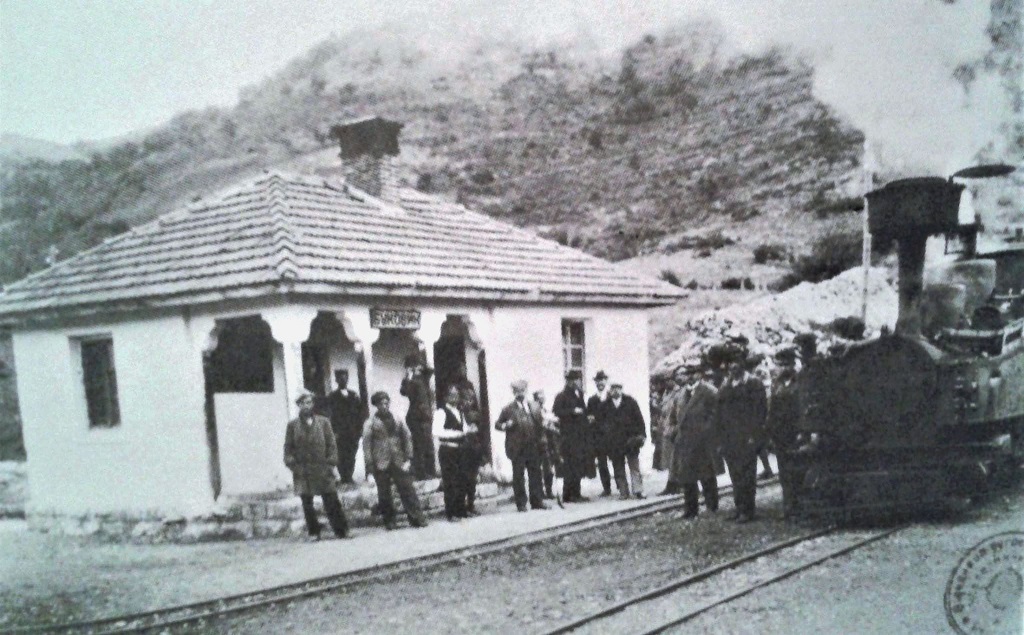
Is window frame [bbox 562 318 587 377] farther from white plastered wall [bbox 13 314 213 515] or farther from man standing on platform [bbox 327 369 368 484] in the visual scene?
white plastered wall [bbox 13 314 213 515]

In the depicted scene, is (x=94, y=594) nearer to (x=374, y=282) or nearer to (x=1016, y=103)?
(x=374, y=282)

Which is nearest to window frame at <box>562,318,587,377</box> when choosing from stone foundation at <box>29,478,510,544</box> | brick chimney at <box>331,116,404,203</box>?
brick chimney at <box>331,116,404,203</box>

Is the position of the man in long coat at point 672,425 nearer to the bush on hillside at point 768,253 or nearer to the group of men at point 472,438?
the group of men at point 472,438

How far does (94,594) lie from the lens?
12.9 ft

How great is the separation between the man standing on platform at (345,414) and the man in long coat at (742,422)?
272cm

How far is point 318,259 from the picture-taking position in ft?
19.4

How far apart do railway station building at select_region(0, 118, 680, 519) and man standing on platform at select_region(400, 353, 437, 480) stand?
0.29 metres

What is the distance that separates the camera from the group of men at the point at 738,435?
19.3 feet

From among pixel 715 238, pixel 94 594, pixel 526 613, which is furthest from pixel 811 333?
pixel 94 594

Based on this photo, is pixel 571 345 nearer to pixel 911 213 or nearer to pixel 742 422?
pixel 742 422

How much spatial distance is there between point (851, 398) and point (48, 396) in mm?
5247

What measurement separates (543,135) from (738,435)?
2.73 metres

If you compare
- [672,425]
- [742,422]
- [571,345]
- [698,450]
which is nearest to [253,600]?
[698,450]

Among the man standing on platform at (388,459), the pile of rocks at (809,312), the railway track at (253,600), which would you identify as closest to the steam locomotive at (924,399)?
the pile of rocks at (809,312)
